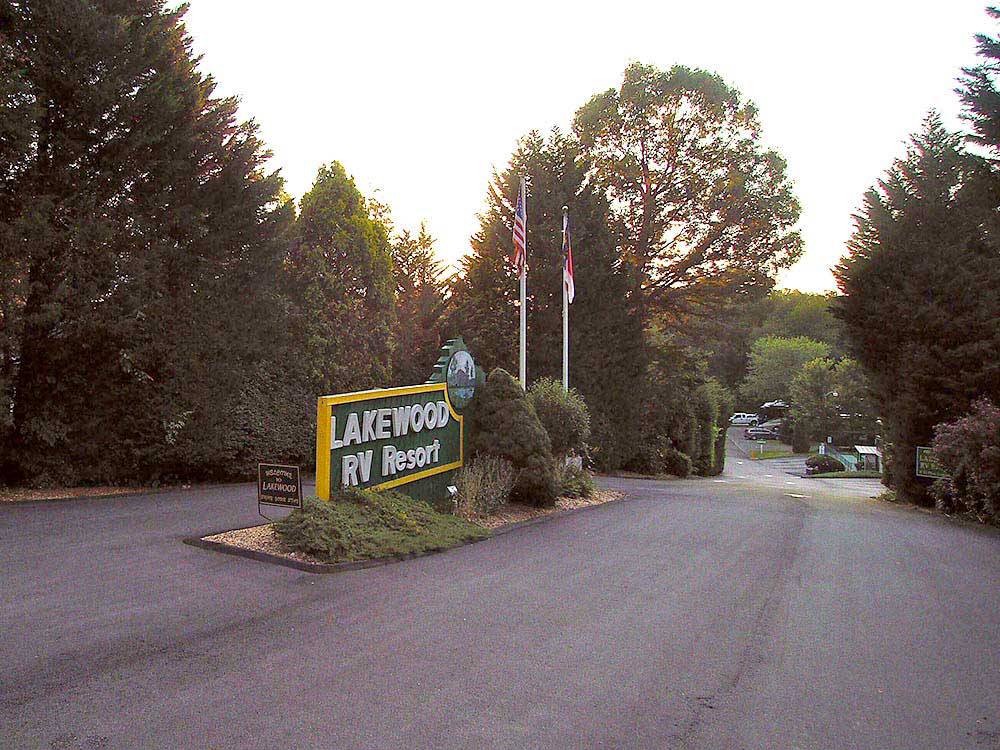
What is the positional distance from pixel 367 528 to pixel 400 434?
7.23 feet

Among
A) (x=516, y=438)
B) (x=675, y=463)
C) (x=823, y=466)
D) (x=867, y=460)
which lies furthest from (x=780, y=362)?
(x=516, y=438)

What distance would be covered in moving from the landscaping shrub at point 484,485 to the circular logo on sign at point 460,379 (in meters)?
1.02

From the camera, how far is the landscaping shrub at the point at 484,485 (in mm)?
11586

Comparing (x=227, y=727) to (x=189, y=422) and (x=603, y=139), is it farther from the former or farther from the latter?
(x=603, y=139)

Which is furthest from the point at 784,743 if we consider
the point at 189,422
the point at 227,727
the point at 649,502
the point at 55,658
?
the point at 189,422

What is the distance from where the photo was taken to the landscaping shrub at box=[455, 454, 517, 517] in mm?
11586

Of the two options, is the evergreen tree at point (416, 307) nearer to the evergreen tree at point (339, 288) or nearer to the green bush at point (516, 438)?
the evergreen tree at point (339, 288)

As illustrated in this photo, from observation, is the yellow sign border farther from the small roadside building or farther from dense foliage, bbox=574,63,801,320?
the small roadside building

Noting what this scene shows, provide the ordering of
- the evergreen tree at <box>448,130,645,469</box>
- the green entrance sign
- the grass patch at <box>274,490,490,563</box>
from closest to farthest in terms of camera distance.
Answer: the grass patch at <box>274,490,490,563</box>, the green entrance sign, the evergreen tree at <box>448,130,645,469</box>

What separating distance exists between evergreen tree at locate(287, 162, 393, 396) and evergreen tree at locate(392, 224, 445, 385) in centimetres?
119

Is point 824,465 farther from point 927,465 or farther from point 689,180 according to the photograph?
point 927,465

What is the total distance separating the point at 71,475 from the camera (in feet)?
42.9

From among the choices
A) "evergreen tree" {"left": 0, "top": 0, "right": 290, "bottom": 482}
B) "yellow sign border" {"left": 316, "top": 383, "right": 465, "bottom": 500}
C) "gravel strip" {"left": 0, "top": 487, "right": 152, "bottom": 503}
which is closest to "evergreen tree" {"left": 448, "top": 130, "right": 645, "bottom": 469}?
"evergreen tree" {"left": 0, "top": 0, "right": 290, "bottom": 482}

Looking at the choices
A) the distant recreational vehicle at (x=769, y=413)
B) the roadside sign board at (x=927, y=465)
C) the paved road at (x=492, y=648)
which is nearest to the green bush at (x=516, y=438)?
the paved road at (x=492, y=648)
